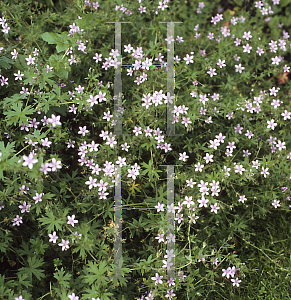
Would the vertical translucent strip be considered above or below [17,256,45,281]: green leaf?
above

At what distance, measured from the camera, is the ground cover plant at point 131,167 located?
325cm

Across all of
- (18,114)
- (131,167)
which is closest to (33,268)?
(131,167)

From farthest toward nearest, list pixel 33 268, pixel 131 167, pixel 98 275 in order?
pixel 131 167 → pixel 33 268 → pixel 98 275

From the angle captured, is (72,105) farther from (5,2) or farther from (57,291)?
(57,291)

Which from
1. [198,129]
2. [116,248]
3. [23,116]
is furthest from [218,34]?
[116,248]

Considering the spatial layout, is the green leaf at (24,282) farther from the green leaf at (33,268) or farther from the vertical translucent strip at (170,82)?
the vertical translucent strip at (170,82)

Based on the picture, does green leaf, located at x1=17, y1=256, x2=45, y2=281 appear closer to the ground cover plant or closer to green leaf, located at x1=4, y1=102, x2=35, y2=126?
the ground cover plant

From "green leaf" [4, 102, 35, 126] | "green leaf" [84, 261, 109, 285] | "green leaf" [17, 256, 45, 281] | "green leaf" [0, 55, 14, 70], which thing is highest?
"green leaf" [0, 55, 14, 70]

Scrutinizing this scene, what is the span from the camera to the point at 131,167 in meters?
3.44

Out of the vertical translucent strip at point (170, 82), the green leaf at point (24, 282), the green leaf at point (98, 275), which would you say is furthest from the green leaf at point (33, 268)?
the vertical translucent strip at point (170, 82)

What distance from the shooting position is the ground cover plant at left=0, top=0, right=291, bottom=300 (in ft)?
10.7

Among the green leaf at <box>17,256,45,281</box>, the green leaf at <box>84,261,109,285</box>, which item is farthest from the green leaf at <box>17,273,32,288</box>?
the green leaf at <box>84,261,109,285</box>

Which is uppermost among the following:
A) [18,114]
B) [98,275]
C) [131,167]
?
[18,114]

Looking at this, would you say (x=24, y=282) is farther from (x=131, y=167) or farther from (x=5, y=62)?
(x=5, y=62)
